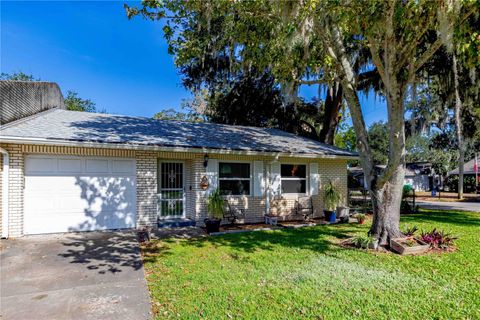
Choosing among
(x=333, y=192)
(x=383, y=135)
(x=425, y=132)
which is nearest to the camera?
(x=333, y=192)

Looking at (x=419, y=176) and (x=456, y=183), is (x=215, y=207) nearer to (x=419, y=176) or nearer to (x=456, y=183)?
(x=456, y=183)

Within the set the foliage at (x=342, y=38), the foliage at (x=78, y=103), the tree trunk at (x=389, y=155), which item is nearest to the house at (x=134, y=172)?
the foliage at (x=342, y=38)

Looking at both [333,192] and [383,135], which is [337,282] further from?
[383,135]

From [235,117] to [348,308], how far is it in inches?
561

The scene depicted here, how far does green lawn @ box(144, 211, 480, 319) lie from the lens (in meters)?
3.64

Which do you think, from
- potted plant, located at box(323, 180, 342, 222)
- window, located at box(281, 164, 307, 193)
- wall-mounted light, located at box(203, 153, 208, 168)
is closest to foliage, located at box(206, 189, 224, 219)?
wall-mounted light, located at box(203, 153, 208, 168)

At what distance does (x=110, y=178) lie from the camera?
8320 mm

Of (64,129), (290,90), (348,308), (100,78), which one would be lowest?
(348,308)

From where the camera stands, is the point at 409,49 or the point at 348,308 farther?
the point at 409,49

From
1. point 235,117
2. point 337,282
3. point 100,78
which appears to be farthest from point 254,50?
point 100,78

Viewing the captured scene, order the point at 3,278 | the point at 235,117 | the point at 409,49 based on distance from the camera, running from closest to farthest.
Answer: the point at 3,278 → the point at 409,49 → the point at 235,117

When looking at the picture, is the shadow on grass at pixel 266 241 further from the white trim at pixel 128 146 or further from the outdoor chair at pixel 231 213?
the white trim at pixel 128 146

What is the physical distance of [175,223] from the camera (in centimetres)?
903

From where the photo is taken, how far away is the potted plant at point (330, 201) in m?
10.4
